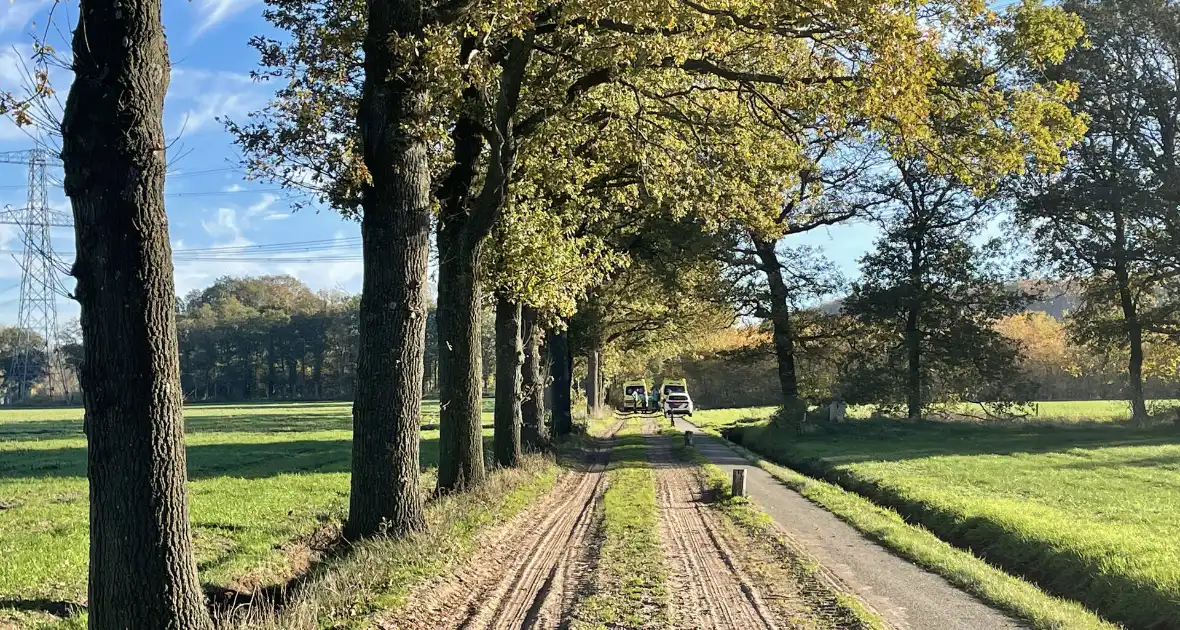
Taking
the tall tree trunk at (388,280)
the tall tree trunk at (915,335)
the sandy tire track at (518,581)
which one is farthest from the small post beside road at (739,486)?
the tall tree trunk at (915,335)

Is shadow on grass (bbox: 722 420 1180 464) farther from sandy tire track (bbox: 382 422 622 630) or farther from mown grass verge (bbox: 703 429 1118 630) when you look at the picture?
sandy tire track (bbox: 382 422 622 630)

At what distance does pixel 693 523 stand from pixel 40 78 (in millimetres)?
10440

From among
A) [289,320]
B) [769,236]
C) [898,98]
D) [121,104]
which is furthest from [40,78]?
[289,320]

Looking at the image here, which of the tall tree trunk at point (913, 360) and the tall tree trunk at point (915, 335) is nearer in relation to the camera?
the tall tree trunk at point (915, 335)

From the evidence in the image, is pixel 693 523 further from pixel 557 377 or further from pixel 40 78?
pixel 557 377

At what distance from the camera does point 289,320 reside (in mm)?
114562


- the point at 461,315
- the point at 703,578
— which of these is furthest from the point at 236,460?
the point at 703,578

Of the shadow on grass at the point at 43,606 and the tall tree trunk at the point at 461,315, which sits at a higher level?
the tall tree trunk at the point at 461,315

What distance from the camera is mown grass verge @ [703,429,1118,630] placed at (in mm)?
7715

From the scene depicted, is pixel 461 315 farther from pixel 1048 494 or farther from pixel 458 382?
pixel 1048 494

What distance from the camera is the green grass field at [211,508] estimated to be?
28.0 feet

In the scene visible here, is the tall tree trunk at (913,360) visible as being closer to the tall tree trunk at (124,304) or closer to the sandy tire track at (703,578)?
the sandy tire track at (703,578)

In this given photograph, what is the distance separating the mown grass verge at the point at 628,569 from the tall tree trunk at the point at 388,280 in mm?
2501

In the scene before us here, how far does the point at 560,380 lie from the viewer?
1188 inches
